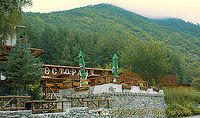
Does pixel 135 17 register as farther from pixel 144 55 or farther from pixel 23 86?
pixel 23 86

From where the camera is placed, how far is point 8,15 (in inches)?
499

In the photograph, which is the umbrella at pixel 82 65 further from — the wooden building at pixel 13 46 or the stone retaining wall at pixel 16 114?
the stone retaining wall at pixel 16 114

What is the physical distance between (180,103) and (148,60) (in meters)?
5.93

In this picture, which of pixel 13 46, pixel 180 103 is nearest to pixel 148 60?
pixel 180 103

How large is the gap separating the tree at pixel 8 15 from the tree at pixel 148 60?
53.9 ft

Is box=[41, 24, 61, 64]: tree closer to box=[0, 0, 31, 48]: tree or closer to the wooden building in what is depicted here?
the wooden building

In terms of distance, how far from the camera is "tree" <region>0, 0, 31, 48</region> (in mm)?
12539

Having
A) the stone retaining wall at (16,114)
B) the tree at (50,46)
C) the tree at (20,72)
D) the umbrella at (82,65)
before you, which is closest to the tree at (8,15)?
the tree at (20,72)

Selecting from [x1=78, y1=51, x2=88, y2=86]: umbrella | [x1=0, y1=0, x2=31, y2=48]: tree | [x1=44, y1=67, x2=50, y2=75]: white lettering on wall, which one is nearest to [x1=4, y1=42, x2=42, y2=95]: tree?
[x1=0, y1=0, x2=31, y2=48]: tree

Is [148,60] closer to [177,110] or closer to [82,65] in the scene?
[177,110]

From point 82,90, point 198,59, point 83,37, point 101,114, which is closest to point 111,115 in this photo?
point 101,114

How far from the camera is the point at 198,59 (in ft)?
205

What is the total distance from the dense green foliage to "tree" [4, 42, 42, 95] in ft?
41.1

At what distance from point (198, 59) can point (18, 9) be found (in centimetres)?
5767
